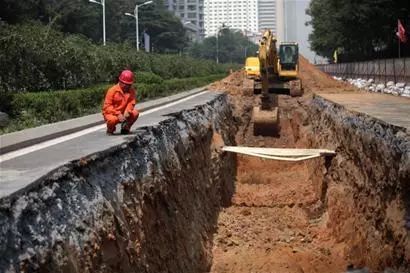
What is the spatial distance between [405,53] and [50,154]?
44.1 m

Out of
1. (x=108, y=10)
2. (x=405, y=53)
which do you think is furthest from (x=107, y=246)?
(x=108, y=10)

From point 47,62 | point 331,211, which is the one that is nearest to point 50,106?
point 47,62

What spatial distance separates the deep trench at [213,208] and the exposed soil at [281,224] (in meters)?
0.03

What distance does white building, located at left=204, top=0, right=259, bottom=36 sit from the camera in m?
148

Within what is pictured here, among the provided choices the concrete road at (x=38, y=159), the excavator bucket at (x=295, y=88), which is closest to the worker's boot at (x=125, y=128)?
the concrete road at (x=38, y=159)

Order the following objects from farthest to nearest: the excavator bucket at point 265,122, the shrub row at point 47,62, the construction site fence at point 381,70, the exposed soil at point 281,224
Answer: the construction site fence at point 381,70
the excavator bucket at point 265,122
the shrub row at point 47,62
the exposed soil at point 281,224

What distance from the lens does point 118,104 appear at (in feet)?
27.7

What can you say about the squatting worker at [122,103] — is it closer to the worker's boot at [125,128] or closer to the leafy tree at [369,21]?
the worker's boot at [125,128]

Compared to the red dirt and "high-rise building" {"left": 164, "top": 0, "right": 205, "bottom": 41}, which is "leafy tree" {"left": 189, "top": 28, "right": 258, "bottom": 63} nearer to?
"high-rise building" {"left": 164, "top": 0, "right": 205, "bottom": 41}

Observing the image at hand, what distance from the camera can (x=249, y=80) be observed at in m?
27.3

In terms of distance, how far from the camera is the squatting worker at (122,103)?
27.3 feet

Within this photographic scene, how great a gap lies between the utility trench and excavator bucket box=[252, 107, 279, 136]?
347 cm

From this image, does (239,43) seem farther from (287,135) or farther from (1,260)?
(1,260)

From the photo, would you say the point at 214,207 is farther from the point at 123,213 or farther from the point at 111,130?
the point at 123,213
